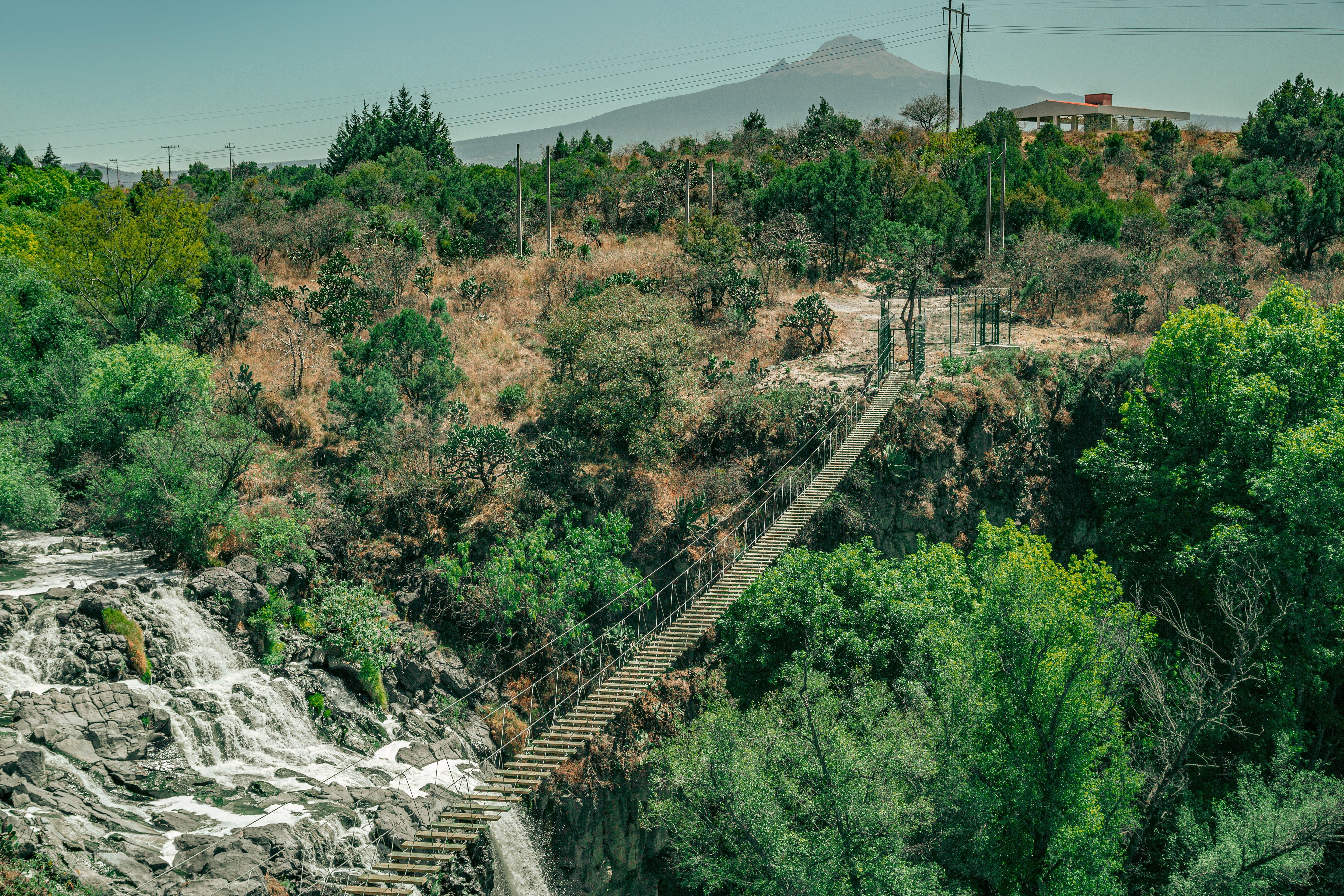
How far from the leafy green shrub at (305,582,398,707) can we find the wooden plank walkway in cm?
438

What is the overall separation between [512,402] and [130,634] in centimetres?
1410

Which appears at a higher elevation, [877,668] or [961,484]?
[961,484]

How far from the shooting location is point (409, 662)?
79.5 ft

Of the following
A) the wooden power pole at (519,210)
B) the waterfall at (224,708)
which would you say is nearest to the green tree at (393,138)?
the wooden power pole at (519,210)

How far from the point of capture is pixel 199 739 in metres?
19.5

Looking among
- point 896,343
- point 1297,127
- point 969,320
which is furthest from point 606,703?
point 1297,127

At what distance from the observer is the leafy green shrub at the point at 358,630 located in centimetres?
2328

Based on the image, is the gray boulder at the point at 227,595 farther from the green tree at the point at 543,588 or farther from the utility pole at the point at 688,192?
the utility pole at the point at 688,192

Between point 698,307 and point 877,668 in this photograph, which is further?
point 698,307

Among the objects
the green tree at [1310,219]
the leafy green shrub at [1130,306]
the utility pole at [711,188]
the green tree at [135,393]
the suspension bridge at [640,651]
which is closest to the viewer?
the suspension bridge at [640,651]

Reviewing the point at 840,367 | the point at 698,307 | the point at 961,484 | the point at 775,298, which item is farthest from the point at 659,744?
the point at 775,298

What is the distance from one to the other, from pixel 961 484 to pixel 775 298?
13.7 m

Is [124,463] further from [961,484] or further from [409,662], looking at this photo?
[961,484]

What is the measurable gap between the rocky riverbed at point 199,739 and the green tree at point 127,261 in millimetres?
8350
